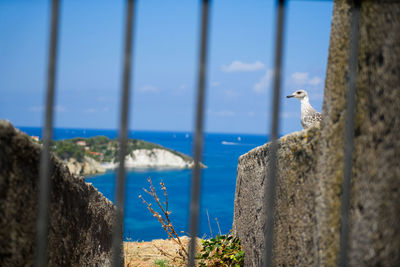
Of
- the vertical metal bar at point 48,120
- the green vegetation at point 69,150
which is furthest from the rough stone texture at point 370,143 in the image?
the green vegetation at point 69,150

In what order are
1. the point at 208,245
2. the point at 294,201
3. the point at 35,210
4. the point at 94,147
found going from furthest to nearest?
the point at 94,147 < the point at 208,245 < the point at 294,201 < the point at 35,210

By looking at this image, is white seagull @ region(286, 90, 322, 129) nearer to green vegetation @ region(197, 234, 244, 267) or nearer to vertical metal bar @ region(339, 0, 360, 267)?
green vegetation @ region(197, 234, 244, 267)

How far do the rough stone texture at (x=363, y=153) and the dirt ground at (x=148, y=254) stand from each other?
2361mm

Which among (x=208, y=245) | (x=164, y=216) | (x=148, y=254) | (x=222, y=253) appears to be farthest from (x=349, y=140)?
(x=148, y=254)

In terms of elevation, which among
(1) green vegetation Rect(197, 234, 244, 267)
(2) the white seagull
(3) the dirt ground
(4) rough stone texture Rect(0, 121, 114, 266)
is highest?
(2) the white seagull

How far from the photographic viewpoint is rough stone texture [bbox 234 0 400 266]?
1145mm

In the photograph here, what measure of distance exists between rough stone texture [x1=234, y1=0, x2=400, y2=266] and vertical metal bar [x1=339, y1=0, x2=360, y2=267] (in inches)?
0.7

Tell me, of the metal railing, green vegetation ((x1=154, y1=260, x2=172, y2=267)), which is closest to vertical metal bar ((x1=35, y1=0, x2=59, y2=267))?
the metal railing

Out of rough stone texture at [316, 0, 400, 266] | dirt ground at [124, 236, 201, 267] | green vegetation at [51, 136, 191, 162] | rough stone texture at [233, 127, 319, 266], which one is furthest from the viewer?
green vegetation at [51, 136, 191, 162]

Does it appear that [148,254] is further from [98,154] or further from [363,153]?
[98,154]

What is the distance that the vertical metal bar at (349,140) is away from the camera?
3.96ft

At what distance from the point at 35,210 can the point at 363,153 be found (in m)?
1.16

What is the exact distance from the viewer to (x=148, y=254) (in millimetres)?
4117

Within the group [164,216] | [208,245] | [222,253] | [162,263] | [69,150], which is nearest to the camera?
[222,253]
